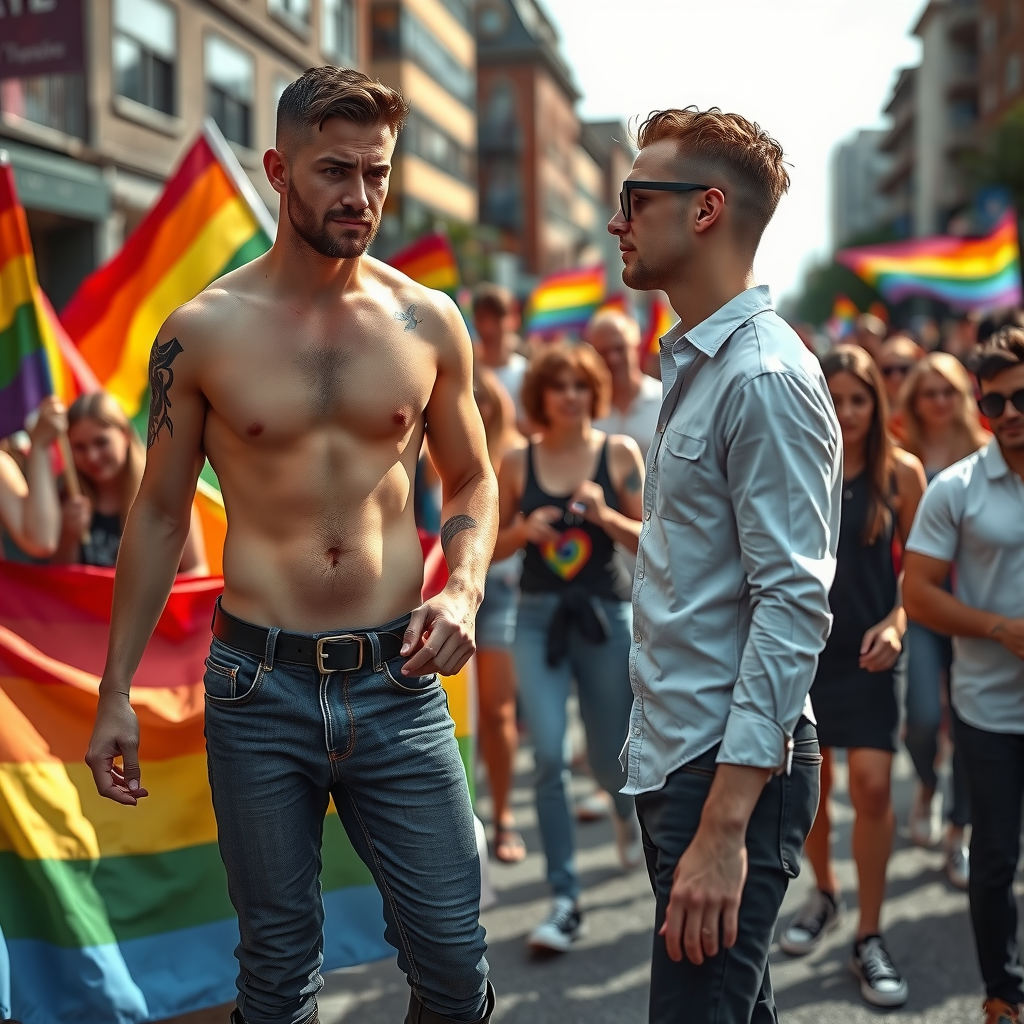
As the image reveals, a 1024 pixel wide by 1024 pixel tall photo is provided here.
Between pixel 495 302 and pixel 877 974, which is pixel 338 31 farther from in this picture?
pixel 877 974

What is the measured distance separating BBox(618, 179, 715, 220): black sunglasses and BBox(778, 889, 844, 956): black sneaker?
3.27m

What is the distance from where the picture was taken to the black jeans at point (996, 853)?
3729mm

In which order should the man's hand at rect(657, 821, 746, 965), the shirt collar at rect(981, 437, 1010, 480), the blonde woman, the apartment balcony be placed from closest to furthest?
the man's hand at rect(657, 821, 746, 965) < the shirt collar at rect(981, 437, 1010, 480) < the blonde woman < the apartment balcony

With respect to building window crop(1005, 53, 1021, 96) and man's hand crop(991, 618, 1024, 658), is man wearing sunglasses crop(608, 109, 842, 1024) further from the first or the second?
building window crop(1005, 53, 1021, 96)

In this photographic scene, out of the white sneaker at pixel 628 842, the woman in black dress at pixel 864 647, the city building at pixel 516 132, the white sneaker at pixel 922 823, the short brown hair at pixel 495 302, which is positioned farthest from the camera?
the city building at pixel 516 132

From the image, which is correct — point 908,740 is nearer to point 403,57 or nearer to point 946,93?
point 403,57

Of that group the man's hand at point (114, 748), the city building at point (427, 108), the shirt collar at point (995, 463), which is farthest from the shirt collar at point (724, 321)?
the city building at point (427, 108)

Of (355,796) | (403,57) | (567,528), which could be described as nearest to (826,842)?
(567,528)

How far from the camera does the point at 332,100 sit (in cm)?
273

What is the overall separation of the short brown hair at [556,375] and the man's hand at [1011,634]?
2.12 metres

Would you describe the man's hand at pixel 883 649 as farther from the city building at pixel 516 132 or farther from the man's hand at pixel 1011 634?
the city building at pixel 516 132

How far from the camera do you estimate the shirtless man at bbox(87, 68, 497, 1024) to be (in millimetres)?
2768

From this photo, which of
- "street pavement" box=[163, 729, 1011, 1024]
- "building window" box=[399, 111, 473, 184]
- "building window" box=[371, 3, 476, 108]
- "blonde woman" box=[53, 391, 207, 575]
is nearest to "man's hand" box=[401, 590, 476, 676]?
"street pavement" box=[163, 729, 1011, 1024]

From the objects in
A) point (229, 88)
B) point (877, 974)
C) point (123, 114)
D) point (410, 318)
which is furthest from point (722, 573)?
point (229, 88)
